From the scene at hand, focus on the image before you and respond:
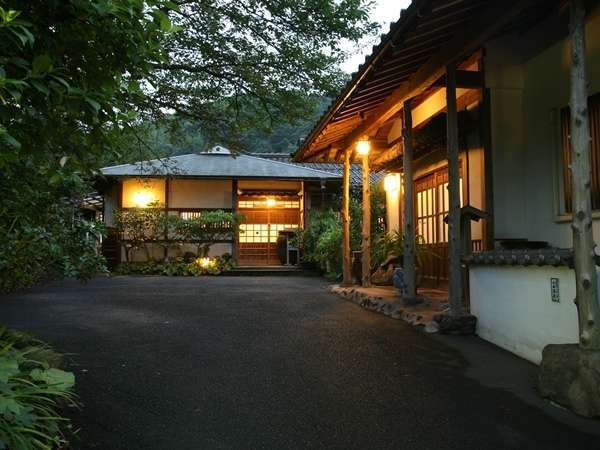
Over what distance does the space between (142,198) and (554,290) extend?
16.0m

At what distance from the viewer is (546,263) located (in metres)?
4.29

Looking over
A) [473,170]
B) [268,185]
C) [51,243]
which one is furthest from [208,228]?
[51,243]

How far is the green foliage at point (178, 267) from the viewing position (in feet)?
54.3

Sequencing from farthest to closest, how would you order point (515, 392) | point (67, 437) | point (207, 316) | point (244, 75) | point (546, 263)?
1. point (244, 75)
2. point (207, 316)
3. point (546, 263)
4. point (515, 392)
5. point (67, 437)

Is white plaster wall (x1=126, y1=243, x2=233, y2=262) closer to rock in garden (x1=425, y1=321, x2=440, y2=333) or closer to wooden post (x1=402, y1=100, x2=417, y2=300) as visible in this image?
wooden post (x1=402, y1=100, x2=417, y2=300)

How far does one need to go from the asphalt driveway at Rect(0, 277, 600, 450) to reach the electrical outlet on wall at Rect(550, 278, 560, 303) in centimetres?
64

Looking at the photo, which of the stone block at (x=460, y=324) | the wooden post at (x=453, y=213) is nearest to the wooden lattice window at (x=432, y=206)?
the wooden post at (x=453, y=213)

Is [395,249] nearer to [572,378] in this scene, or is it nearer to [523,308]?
[523,308]

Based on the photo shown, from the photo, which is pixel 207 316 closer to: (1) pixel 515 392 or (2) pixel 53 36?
(1) pixel 515 392

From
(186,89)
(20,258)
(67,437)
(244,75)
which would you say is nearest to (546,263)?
(67,437)

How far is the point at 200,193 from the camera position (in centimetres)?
1861

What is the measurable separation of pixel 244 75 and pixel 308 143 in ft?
5.43

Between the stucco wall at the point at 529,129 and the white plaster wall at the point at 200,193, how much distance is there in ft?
42.5

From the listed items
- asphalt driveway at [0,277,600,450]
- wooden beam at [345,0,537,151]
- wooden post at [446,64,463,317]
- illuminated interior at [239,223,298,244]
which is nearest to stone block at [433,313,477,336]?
wooden post at [446,64,463,317]
